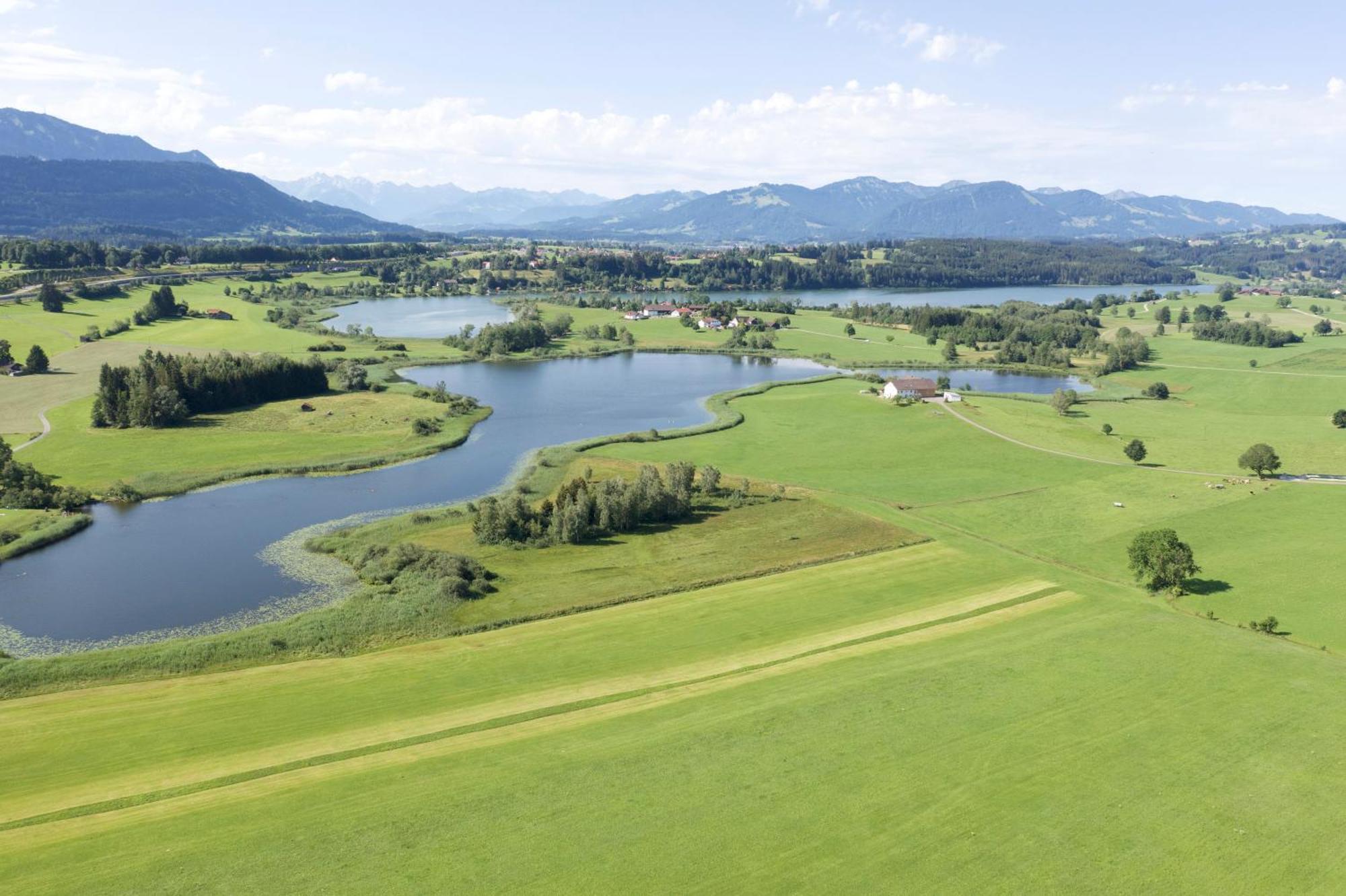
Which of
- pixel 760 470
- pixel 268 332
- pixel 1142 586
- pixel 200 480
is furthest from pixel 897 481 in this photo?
pixel 268 332

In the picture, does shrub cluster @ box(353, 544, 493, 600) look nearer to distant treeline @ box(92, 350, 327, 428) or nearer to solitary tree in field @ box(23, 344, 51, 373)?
distant treeline @ box(92, 350, 327, 428)

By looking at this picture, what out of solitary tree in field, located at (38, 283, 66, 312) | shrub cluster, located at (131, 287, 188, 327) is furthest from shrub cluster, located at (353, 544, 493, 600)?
solitary tree in field, located at (38, 283, 66, 312)

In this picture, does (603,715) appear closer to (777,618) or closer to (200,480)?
(777,618)

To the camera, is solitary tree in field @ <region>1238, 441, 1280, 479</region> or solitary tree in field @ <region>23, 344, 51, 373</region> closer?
solitary tree in field @ <region>1238, 441, 1280, 479</region>

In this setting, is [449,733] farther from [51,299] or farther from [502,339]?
[51,299]

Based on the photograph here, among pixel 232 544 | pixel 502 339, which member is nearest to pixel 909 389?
pixel 502 339

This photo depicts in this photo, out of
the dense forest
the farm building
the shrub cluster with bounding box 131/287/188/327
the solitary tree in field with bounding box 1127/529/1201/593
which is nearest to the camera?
the solitary tree in field with bounding box 1127/529/1201/593

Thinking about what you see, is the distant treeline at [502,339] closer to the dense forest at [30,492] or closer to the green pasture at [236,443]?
the green pasture at [236,443]
